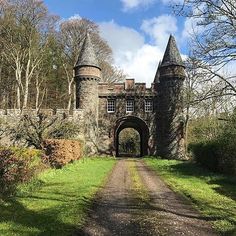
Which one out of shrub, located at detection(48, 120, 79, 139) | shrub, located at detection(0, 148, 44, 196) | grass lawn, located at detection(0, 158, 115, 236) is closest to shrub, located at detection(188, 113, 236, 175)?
grass lawn, located at detection(0, 158, 115, 236)

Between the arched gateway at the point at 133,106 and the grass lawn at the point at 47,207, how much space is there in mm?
18314

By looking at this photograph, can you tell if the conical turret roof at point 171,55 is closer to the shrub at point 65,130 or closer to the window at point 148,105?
the window at point 148,105

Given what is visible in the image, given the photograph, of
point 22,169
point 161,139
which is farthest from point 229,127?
point 161,139

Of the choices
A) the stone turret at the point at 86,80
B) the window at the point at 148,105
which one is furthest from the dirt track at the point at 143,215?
the window at the point at 148,105

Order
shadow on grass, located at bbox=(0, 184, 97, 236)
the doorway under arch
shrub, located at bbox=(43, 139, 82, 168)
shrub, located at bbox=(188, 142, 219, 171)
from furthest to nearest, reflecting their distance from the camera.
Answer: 1. the doorway under arch
2. shrub, located at bbox=(188, 142, 219, 171)
3. shrub, located at bbox=(43, 139, 82, 168)
4. shadow on grass, located at bbox=(0, 184, 97, 236)

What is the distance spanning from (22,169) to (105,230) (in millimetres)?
6619

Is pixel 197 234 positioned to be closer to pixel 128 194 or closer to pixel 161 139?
pixel 128 194

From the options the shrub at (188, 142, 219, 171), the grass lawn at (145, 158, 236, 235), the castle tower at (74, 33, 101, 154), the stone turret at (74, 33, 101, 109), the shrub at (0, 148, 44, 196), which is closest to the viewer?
the grass lawn at (145, 158, 236, 235)

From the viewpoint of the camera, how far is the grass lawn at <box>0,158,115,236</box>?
7.71m

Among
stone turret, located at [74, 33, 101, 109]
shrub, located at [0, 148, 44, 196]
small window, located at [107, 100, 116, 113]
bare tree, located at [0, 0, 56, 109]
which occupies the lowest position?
shrub, located at [0, 148, 44, 196]

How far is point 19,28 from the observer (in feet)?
114

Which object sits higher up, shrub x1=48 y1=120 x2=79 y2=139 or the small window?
the small window

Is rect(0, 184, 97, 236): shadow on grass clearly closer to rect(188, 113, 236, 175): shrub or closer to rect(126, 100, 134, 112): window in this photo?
rect(188, 113, 236, 175): shrub

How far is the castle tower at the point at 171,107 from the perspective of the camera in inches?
1324
